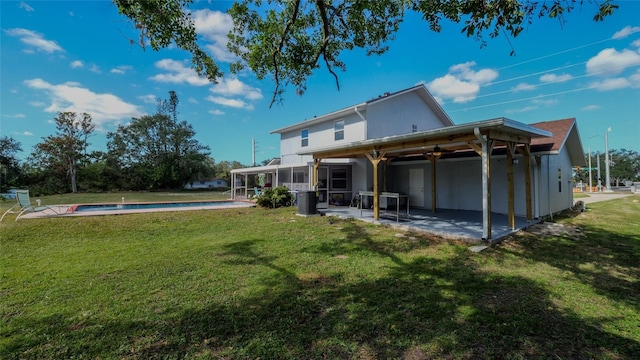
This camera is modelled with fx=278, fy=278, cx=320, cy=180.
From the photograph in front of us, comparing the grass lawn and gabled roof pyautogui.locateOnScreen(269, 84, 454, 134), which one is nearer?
the grass lawn

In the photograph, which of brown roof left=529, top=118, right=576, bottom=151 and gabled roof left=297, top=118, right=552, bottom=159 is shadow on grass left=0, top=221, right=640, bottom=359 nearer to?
gabled roof left=297, top=118, right=552, bottom=159

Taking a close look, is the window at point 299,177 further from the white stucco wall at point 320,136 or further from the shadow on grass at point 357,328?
the shadow on grass at point 357,328

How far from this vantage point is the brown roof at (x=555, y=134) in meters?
9.73

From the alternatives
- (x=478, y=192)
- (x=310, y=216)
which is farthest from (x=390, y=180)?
(x=310, y=216)

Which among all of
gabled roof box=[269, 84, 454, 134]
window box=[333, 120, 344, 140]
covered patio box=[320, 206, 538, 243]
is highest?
gabled roof box=[269, 84, 454, 134]

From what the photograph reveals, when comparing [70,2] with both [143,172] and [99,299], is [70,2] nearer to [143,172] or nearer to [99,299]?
[99,299]

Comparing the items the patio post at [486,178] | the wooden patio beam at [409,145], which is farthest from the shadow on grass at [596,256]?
the wooden patio beam at [409,145]

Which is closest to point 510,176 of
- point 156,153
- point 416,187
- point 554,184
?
point 554,184

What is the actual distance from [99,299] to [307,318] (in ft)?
9.36

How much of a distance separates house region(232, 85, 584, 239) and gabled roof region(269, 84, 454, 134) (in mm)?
54

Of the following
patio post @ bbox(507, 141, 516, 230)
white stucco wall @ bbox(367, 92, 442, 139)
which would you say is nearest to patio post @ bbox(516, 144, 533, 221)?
patio post @ bbox(507, 141, 516, 230)

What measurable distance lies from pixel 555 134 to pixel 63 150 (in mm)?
43195

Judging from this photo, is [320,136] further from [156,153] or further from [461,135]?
[156,153]

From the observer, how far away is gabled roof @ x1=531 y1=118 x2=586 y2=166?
9.68 metres
